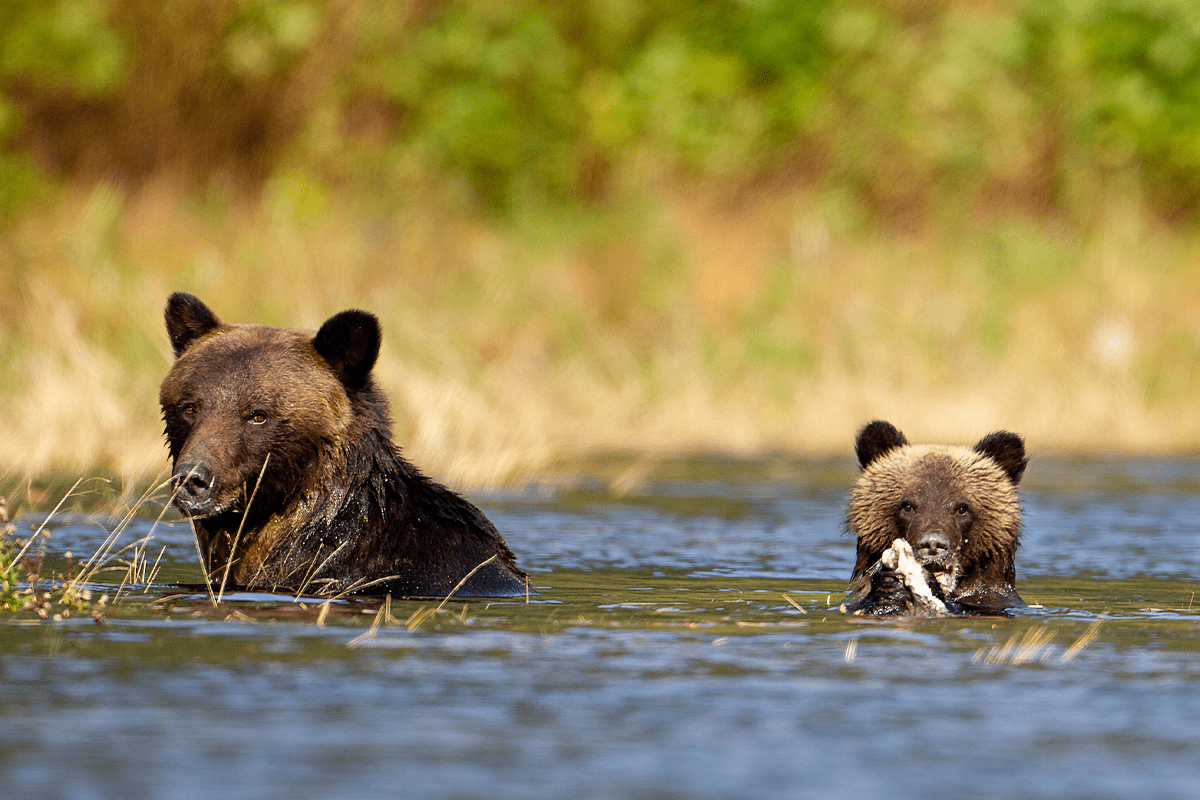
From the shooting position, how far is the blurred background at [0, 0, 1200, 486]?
1895cm

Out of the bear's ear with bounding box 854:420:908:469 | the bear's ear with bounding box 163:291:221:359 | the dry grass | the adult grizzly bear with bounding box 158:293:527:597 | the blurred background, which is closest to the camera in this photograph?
the adult grizzly bear with bounding box 158:293:527:597

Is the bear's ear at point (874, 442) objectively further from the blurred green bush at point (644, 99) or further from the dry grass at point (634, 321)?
the blurred green bush at point (644, 99)

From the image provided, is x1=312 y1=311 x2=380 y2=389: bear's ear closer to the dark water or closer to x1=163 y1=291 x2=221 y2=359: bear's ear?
x1=163 y1=291 x2=221 y2=359: bear's ear

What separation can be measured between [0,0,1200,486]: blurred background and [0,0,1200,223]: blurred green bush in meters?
0.06

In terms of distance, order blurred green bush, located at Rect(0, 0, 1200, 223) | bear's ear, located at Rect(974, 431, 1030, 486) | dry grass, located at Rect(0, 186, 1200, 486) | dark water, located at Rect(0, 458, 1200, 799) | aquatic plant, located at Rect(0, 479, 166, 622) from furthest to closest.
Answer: blurred green bush, located at Rect(0, 0, 1200, 223), dry grass, located at Rect(0, 186, 1200, 486), bear's ear, located at Rect(974, 431, 1030, 486), aquatic plant, located at Rect(0, 479, 166, 622), dark water, located at Rect(0, 458, 1200, 799)

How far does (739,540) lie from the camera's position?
39.1 ft

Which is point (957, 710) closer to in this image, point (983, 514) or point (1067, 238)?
point (983, 514)

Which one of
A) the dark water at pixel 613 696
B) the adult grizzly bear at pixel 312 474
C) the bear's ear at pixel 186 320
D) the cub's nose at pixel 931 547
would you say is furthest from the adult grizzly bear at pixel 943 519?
the bear's ear at pixel 186 320

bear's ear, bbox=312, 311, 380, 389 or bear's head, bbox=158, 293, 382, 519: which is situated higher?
bear's ear, bbox=312, 311, 380, 389

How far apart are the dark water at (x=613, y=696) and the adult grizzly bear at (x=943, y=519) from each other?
0.24 m

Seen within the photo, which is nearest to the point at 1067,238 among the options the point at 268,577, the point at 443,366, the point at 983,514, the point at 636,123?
the point at 636,123

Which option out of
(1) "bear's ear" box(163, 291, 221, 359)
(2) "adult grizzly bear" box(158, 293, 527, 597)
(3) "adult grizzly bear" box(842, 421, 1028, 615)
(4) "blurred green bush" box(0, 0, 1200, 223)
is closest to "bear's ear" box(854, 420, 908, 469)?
(3) "adult grizzly bear" box(842, 421, 1028, 615)

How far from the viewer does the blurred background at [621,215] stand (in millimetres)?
18953

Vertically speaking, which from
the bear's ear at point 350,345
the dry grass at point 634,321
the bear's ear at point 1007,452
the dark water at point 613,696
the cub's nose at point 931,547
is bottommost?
the dark water at point 613,696
